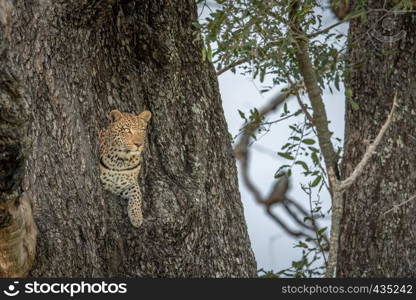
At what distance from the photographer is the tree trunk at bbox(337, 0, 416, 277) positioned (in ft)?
20.8

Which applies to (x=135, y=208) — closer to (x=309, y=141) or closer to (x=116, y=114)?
(x=116, y=114)

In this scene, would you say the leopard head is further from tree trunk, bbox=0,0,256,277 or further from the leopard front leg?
the leopard front leg

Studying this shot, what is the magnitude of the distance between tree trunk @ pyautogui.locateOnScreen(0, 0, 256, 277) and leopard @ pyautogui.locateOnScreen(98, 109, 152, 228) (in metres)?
0.07

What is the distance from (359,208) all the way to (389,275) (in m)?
0.55

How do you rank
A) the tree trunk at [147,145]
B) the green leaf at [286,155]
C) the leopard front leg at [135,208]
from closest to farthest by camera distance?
the tree trunk at [147,145] < the leopard front leg at [135,208] < the green leaf at [286,155]

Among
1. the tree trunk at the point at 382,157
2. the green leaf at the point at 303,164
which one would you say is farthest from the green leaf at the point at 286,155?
the tree trunk at the point at 382,157

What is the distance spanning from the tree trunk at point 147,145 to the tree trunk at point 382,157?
1.19 metres

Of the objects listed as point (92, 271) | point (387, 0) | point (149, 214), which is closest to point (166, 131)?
point (149, 214)

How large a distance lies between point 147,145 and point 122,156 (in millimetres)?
339

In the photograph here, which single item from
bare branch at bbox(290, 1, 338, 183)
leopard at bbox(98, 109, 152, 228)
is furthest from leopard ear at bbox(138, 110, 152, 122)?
bare branch at bbox(290, 1, 338, 183)

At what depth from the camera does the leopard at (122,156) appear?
4.94 m

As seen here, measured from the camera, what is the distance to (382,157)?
6438mm

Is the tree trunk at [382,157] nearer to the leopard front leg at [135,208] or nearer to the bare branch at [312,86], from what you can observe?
the bare branch at [312,86]

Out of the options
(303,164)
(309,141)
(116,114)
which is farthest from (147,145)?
(309,141)
